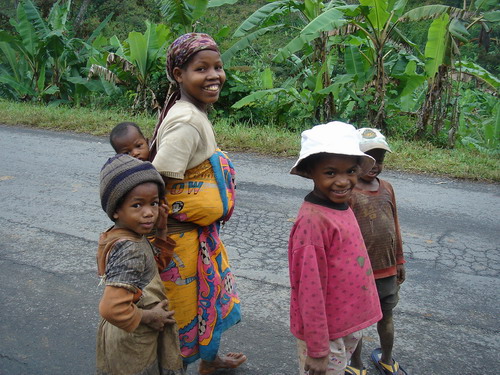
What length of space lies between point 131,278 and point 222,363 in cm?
109

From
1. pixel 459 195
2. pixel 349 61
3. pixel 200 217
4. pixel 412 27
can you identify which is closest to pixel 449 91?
pixel 349 61

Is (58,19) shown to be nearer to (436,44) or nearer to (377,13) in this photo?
(377,13)

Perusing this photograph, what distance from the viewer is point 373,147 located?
263 cm

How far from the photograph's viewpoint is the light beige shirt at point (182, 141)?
234cm

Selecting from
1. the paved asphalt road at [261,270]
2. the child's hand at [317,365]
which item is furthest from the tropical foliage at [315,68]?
the child's hand at [317,365]

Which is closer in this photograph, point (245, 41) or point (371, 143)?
point (371, 143)

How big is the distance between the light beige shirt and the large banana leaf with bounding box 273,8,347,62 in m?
5.19

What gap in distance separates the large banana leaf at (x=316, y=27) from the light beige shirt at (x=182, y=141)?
5.19 meters

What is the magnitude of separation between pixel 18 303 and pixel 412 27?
2185 cm

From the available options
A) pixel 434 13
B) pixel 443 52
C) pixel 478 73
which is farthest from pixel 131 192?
pixel 478 73

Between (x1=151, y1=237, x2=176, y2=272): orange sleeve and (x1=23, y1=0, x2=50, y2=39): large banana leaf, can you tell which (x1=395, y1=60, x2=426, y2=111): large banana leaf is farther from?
(x1=23, y1=0, x2=50, y2=39): large banana leaf

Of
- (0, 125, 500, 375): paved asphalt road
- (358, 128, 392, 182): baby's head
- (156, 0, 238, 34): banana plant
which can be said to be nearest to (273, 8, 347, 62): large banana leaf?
(0, 125, 500, 375): paved asphalt road

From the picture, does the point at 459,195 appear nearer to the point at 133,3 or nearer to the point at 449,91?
the point at 449,91

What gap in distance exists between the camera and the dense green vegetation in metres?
8.14
